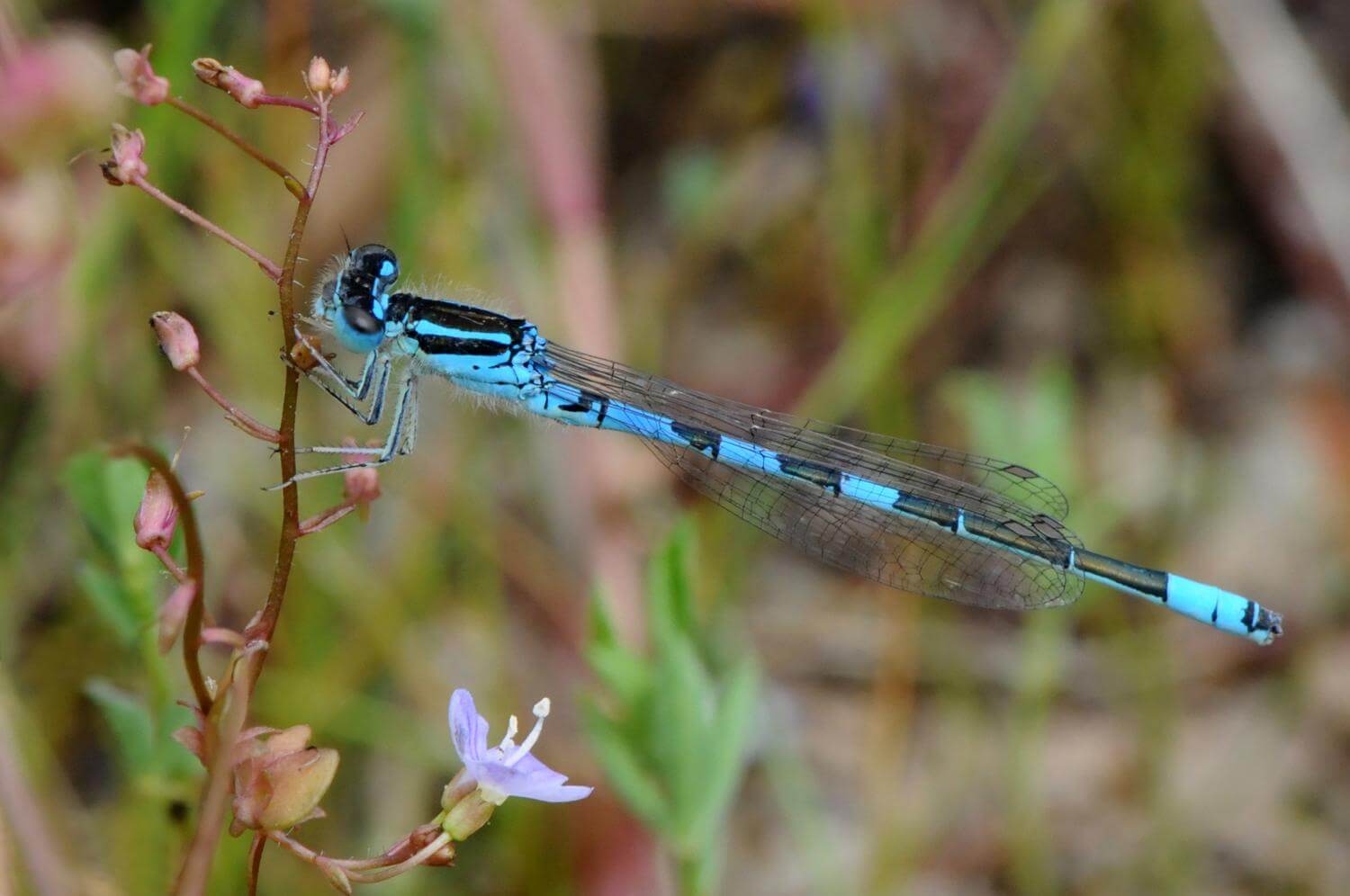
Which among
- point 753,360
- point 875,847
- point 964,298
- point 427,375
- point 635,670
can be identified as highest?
point 964,298

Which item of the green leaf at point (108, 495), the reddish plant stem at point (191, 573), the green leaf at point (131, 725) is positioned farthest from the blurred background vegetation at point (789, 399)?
the reddish plant stem at point (191, 573)

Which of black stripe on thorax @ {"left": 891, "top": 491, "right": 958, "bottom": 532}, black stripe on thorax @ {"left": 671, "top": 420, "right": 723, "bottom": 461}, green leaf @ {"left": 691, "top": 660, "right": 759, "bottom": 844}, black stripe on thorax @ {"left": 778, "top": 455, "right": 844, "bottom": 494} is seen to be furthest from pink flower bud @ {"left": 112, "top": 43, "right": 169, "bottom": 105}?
black stripe on thorax @ {"left": 891, "top": 491, "right": 958, "bottom": 532}

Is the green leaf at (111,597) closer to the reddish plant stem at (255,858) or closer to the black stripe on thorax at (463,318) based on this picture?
the reddish plant stem at (255,858)

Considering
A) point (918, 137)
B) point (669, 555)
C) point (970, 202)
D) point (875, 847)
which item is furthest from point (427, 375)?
point (918, 137)

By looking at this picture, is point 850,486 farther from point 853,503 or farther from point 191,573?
point 191,573

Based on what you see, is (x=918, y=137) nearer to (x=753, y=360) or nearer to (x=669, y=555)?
(x=753, y=360)

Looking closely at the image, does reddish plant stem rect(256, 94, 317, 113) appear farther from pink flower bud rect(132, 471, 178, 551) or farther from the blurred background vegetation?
the blurred background vegetation
